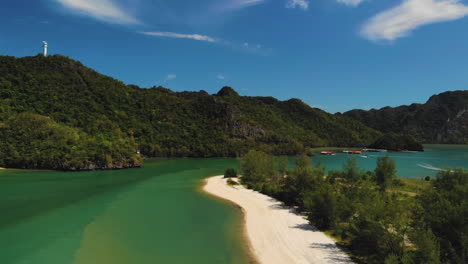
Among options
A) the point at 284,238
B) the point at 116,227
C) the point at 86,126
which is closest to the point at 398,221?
the point at 284,238

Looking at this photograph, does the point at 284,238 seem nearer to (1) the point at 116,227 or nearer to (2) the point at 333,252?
(2) the point at 333,252

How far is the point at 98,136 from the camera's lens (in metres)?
121

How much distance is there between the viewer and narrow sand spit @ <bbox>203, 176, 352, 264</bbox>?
23.0m

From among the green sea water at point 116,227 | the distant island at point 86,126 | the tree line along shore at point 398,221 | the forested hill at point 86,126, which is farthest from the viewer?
the forested hill at point 86,126

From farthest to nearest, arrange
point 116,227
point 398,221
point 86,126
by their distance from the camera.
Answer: point 86,126
point 116,227
point 398,221

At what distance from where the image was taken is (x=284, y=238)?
1092 inches

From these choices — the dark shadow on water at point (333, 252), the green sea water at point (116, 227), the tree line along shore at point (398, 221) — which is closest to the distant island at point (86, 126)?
the green sea water at point (116, 227)

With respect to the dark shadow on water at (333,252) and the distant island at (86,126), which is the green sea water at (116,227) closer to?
the dark shadow on water at (333,252)

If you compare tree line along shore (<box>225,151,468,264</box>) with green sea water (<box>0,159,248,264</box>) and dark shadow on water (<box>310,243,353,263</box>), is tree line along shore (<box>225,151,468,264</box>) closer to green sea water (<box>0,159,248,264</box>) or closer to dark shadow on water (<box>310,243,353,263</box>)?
dark shadow on water (<box>310,243,353,263</box>)

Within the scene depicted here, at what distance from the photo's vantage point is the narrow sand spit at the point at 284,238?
2297 cm

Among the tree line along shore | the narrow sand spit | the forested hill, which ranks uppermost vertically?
the forested hill

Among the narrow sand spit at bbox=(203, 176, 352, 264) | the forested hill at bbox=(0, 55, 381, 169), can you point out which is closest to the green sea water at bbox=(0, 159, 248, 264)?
the narrow sand spit at bbox=(203, 176, 352, 264)

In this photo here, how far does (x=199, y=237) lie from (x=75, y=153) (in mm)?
82552

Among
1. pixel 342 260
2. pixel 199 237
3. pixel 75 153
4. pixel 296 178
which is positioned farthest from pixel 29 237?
pixel 75 153
